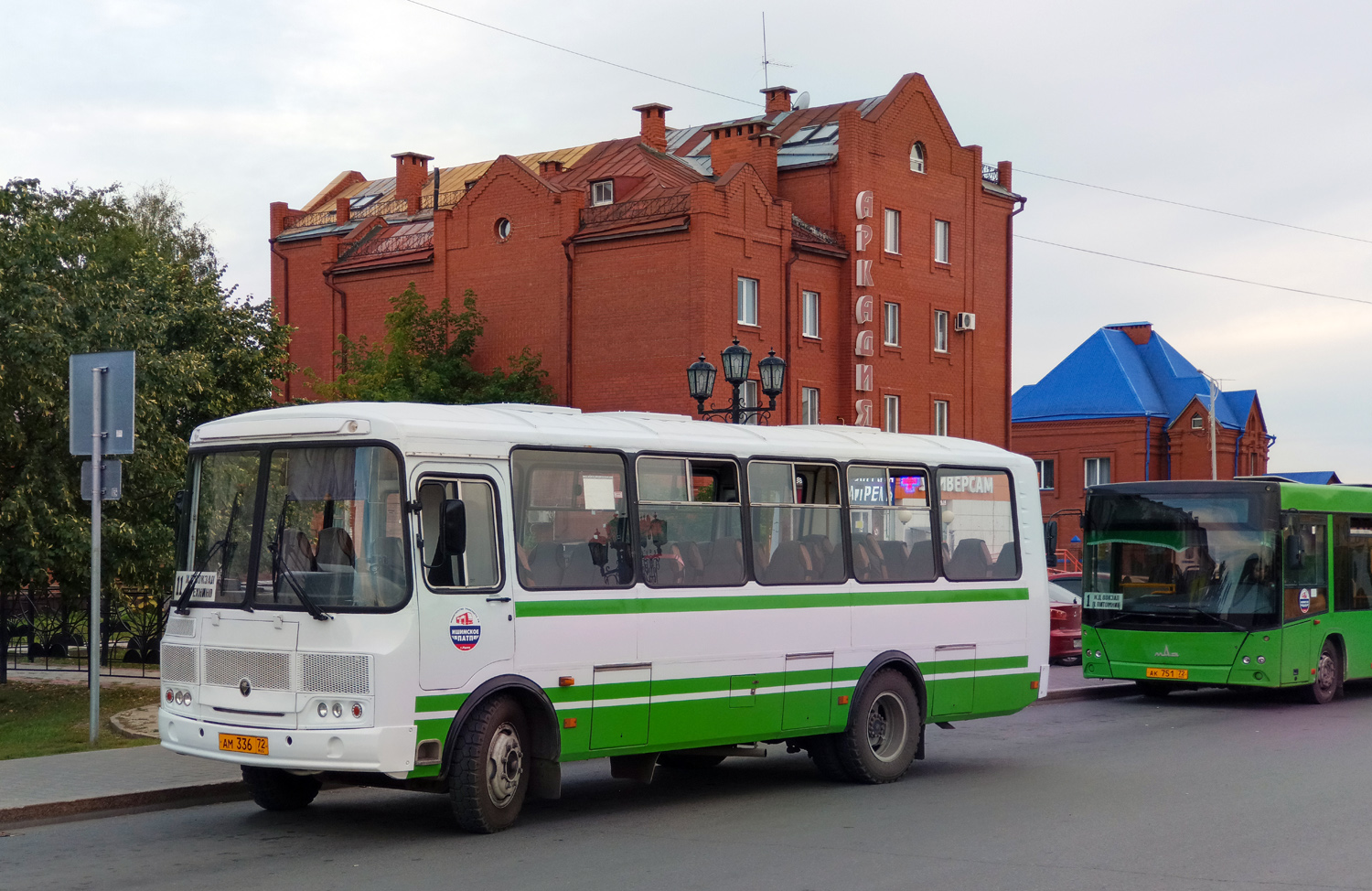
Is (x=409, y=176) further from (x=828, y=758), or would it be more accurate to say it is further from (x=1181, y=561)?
(x=828, y=758)

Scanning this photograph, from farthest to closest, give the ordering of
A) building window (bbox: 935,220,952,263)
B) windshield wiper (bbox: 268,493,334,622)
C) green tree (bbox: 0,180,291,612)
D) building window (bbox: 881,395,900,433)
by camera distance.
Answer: building window (bbox: 935,220,952,263) < building window (bbox: 881,395,900,433) < green tree (bbox: 0,180,291,612) < windshield wiper (bbox: 268,493,334,622)

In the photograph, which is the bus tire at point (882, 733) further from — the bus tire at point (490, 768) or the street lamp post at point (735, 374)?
the street lamp post at point (735, 374)

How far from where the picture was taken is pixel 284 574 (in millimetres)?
10039

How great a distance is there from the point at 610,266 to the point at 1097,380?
35.4 meters

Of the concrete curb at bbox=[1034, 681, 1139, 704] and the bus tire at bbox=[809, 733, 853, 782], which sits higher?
the bus tire at bbox=[809, 733, 853, 782]

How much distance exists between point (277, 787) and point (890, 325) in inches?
1494

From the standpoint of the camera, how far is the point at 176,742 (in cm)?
1042

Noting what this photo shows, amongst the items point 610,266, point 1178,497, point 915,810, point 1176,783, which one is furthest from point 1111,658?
point 610,266

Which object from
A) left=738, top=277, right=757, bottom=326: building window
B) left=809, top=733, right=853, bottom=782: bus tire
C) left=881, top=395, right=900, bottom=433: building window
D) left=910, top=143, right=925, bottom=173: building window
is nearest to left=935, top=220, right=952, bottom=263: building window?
left=910, top=143, right=925, bottom=173: building window

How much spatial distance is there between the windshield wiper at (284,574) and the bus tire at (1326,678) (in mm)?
14945

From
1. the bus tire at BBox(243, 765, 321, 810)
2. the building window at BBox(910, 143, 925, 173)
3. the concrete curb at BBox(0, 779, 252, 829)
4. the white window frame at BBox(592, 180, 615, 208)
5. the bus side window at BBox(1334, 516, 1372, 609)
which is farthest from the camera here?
the building window at BBox(910, 143, 925, 173)

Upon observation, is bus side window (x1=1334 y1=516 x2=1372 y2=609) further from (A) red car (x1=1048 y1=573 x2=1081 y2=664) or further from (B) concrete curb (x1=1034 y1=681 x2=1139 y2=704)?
(A) red car (x1=1048 y1=573 x2=1081 y2=664)

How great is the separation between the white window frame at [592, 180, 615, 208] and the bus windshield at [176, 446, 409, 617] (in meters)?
35.9

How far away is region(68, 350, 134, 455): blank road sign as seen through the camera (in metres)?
13.8
